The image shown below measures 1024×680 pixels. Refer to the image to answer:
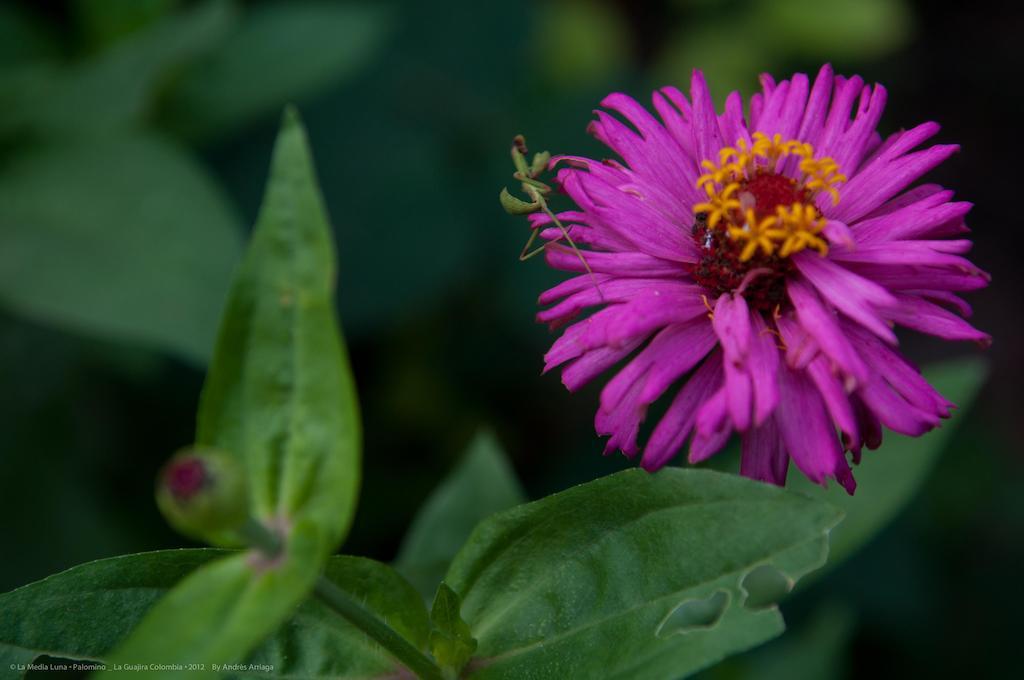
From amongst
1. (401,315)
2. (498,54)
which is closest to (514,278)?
(401,315)

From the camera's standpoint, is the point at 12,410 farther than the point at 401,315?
No

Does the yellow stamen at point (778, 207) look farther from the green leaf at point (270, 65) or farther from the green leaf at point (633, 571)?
the green leaf at point (270, 65)

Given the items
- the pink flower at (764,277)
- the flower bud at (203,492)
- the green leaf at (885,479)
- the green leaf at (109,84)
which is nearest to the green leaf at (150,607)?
the flower bud at (203,492)

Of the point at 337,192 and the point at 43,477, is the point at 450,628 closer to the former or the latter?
the point at 43,477

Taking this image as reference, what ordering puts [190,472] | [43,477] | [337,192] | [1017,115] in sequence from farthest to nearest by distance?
[1017,115] < [337,192] < [43,477] < [190,472]

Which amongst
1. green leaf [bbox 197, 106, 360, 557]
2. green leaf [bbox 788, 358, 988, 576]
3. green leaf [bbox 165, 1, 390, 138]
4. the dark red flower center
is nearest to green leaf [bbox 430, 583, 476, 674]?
green leaf [bbox 197, 106, 360, 557]

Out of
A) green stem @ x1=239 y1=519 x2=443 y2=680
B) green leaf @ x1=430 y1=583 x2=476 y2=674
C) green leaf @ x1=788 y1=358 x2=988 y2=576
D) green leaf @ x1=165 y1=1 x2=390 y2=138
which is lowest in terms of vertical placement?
green leaf @ x1=788 y1=358 x2=988 y2=576

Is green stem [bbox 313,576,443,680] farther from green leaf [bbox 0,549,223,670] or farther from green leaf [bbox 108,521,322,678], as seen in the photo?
green leaf [bbox 0,549,223,670]
